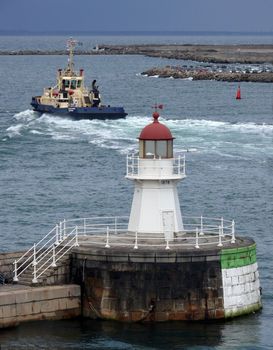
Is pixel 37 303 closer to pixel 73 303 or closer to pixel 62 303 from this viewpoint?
pixel 62 303

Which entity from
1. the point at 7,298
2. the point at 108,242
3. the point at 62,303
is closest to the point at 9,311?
the point at 7,298

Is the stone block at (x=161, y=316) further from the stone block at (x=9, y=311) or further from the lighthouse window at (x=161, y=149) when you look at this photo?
the lighthouse window at (x=161, y=149)

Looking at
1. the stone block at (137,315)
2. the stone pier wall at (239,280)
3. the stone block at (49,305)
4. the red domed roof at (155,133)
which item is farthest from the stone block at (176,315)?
the red domed roof at (155,133)

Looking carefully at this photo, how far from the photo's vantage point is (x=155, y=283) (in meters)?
28.2

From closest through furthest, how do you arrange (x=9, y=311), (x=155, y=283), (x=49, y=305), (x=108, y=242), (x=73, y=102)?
1. (x=9, y=311)
2. (x=155, y=283)
3. (x=49, y=305)
4. (x=108, y=242)
5. (x=73, y=102)

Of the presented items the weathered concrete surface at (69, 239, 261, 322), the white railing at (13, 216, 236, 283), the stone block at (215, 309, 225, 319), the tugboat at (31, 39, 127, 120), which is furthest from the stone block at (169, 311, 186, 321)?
the tugboat at (31, 39, 127, 120)

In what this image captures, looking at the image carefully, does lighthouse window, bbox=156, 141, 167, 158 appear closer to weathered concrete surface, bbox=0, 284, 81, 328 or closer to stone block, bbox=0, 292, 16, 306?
weathered concrete surface, bbox=0, 284, 81, 328

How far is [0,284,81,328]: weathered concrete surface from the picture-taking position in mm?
27609

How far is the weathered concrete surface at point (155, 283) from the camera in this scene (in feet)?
92.3

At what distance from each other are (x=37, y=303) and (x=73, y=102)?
5860cm

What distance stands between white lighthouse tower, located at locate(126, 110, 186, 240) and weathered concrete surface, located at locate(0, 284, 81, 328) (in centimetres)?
240

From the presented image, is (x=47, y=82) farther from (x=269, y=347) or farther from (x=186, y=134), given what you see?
(x=269, y=347)

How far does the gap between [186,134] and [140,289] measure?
145ft

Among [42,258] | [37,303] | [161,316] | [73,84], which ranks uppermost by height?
[73,84]
